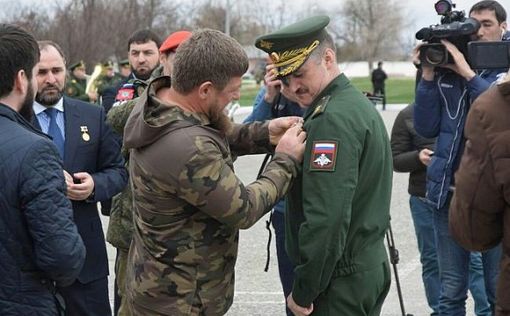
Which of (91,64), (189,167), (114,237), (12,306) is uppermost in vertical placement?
(189,167)

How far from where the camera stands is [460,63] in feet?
14.3

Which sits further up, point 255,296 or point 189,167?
point 189,167

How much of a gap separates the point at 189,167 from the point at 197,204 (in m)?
0.14

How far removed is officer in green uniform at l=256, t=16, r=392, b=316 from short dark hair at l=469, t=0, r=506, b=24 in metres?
2.07

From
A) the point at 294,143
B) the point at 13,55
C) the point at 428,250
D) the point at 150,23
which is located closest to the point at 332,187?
the point at 294,143

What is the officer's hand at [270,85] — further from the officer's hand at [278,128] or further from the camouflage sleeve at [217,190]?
the camouflage sleeve at [217,190]

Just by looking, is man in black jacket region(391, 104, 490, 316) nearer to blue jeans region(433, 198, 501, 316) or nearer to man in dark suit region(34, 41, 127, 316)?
blue jeans region(433, 198, 501, 316)

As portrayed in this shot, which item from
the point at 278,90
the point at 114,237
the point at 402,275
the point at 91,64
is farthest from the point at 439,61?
the point at 91,64

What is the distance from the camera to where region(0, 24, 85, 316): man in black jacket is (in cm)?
285

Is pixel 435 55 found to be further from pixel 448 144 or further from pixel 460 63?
pixel 448 144

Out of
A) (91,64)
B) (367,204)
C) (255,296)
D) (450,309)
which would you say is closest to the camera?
(367,204)

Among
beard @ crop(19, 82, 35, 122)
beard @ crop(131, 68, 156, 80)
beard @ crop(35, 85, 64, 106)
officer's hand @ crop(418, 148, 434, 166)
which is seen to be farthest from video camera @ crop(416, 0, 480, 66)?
beard @ crop(19, 82, 35, 122)

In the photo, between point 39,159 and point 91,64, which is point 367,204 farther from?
point 91,64

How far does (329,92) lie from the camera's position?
3117mm
